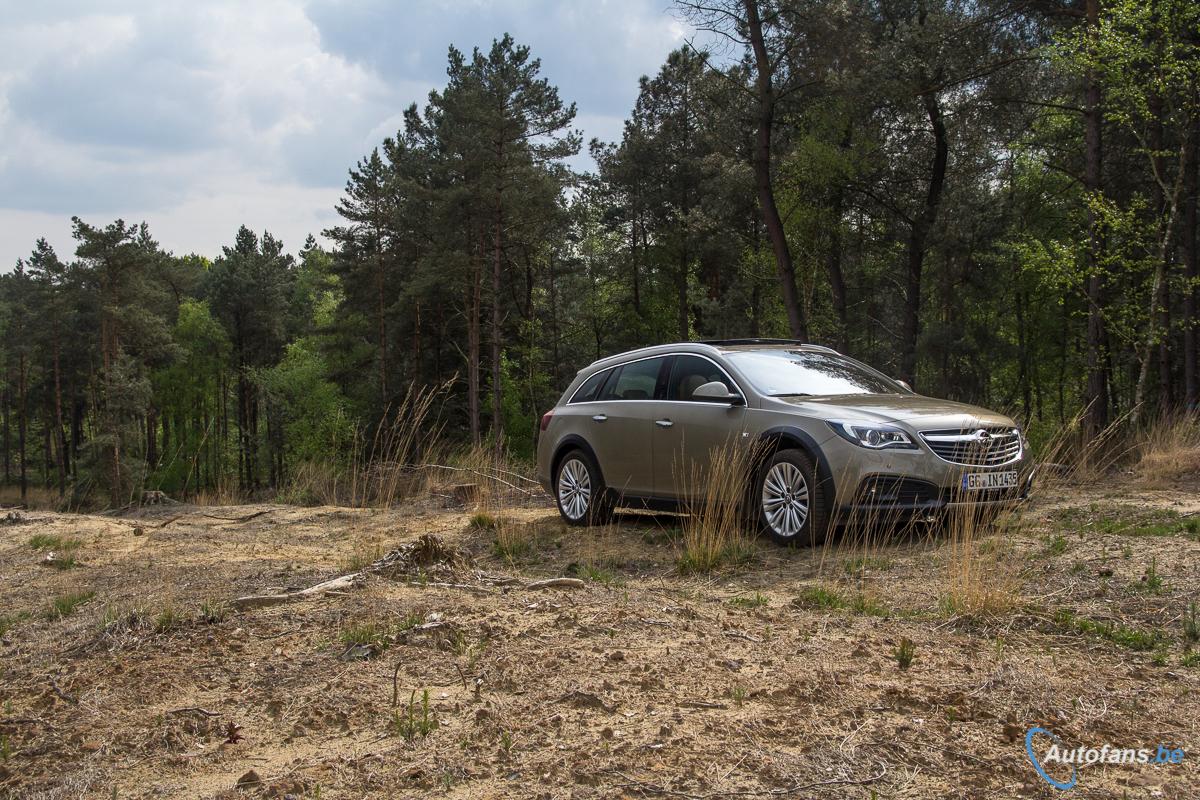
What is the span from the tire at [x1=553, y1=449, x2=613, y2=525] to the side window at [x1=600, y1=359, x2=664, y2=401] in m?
0.70

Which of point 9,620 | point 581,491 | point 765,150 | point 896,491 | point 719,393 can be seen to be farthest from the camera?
point 765,150

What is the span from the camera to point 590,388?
10094 mm

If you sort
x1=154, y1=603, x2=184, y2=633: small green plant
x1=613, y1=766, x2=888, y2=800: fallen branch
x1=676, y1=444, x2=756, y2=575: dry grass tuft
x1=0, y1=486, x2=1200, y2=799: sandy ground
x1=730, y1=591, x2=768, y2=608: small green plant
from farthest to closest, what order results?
x1=676, y1=444, x2=756, y2=575: dry grass tuft
x1=730, y1=591, x2=768, y2=608: small green plant
x1=154, y1=603, x2=184, y2=633: small green plant
x1=0, y1=486, x2=1200, y2=799: sandy ground
x1=613, y1=766, x2=888, y2=800: fallen branch

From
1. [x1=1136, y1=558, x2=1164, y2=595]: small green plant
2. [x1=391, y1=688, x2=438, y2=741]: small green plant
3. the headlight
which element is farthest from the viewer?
the headlight

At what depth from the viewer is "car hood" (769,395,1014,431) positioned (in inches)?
296

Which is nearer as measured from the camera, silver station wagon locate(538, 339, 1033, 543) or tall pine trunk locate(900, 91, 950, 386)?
silver station wagon locate(538, 339, 1033, 543)

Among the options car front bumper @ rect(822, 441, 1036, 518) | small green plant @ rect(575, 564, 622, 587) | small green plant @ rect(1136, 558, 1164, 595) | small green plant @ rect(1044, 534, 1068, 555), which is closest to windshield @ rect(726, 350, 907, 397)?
car front bumper @ rect(822, 441, 1036, 518)

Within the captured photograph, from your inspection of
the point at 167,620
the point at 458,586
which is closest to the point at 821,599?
the point at 458,586

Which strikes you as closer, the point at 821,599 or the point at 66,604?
the point at 821,599

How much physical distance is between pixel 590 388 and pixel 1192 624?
6307 mm

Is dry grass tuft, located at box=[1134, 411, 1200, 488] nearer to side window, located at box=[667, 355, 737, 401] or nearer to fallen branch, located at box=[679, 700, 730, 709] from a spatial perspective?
side window, located at box=[667, 355, 737, 401]

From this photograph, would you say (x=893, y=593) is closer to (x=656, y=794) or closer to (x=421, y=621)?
(x=421, y=621)

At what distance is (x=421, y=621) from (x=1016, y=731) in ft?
9.36

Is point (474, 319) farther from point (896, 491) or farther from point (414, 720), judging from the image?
point (414, 720)
